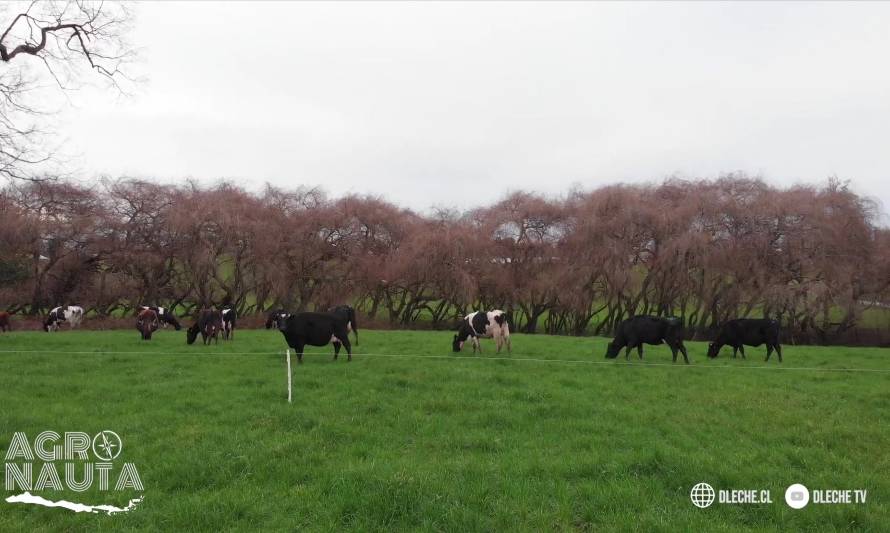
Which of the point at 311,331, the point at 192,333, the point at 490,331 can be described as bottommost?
the point at 192,333

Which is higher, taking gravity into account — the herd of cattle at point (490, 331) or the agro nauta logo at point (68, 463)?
the herd of cattle at point (490, 331)

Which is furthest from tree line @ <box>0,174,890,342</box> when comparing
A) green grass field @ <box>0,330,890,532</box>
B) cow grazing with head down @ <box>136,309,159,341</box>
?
green grass field @ <box>0,330,890,532</box>

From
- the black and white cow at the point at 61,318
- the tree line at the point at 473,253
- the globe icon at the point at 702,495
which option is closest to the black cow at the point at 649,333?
the globe icon at the point at 702,495

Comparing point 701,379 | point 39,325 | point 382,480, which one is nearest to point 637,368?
point 701,379

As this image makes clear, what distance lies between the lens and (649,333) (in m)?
13.8

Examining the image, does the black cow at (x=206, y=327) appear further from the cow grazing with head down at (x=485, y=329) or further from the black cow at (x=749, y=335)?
the black cow at (x=749, y=335)

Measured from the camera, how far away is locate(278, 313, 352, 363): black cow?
12750mm

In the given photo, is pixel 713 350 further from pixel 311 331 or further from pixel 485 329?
pixel 311 331

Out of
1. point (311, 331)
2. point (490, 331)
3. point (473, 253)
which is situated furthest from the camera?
point (473, 253)

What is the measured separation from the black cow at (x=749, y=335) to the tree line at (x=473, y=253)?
12.0 meters

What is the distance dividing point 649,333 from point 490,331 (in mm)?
4426

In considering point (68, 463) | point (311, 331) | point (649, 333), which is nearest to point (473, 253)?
point (649, 333)

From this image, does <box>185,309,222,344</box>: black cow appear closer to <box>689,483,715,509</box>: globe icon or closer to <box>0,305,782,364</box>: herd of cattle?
<box>0,305,782,364</box>: herd of cattle

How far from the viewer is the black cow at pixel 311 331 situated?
12.8 metres
